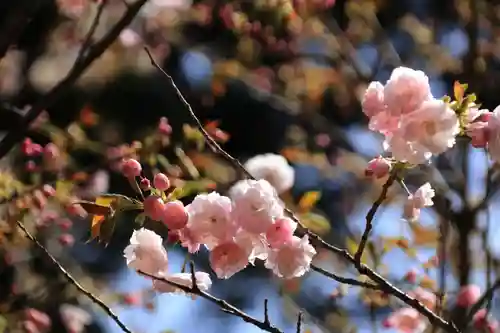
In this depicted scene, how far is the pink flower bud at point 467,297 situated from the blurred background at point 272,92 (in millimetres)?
65

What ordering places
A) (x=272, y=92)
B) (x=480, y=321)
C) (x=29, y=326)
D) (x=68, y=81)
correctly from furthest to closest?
(x=272, y=92) → (x=29, y=326) → (x=68, y=81) → (x=480, y=321)

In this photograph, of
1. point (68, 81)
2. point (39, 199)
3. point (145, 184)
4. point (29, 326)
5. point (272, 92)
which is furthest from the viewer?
point (272, 92)

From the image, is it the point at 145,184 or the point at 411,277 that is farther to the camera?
the point at 411,277

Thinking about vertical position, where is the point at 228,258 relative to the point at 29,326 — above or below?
above

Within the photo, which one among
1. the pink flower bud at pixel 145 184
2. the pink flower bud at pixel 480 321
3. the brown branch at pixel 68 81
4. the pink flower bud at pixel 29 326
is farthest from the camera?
the pink flower bud at pixel 29 326

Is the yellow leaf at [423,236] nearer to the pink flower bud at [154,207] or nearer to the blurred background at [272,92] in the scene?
the blurred background at [272,92]

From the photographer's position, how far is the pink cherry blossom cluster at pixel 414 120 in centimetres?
88

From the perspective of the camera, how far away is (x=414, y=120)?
886mm

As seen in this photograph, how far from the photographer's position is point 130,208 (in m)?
1.01

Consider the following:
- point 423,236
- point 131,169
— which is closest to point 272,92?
point 423,236

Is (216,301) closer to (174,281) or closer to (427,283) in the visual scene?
(174,281)

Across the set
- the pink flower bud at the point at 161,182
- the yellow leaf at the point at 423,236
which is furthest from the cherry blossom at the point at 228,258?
the yellow leaf at the point at 423,236

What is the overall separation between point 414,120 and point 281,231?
213 mm

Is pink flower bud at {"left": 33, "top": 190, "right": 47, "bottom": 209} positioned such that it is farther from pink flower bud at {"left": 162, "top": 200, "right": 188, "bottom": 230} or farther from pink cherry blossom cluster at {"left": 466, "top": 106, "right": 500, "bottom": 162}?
pink cherry blossom cluster at {"left": 466, "top": 106, "right": 500, "bottom": 162}
